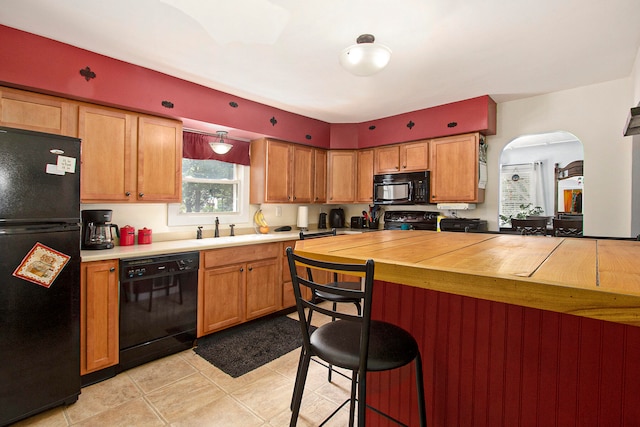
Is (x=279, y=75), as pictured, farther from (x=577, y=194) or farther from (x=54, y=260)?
(x=577, y=194)

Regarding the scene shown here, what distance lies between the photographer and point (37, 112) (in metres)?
2.18

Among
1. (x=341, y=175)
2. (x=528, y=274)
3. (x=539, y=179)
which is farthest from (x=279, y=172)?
(x=539, y=179)

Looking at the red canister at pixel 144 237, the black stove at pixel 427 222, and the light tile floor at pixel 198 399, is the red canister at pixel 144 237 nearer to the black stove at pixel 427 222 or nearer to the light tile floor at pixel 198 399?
the light tile floor at pixel 198 399

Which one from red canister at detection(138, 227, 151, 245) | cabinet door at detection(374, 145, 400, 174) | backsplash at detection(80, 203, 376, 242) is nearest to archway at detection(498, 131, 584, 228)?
cabinet door at detection(374, 145, 400, 174)

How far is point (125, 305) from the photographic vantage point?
2332 millimetres

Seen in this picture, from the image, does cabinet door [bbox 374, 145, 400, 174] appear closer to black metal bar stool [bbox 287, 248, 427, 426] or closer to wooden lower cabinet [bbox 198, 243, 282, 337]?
wooden lower cabinet [bbox 198, 243, 282, 337]

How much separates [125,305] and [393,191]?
3180 mm

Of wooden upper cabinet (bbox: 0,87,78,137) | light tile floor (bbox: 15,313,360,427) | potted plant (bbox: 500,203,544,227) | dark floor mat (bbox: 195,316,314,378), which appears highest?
wooden upper cabinet (bbox: 0,87,78,137)

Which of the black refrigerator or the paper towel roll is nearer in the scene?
the black refrigerator

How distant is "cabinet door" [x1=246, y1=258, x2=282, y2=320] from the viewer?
3195 millimetres

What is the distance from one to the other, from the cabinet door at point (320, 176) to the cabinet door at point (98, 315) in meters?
2.64

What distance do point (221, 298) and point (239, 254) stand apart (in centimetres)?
45

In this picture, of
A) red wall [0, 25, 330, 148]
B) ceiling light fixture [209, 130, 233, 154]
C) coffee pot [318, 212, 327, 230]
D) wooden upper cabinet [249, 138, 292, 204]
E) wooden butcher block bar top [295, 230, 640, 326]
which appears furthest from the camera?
coffee pot [318, 212, 327, 230]

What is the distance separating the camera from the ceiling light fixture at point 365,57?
1.92 meters
